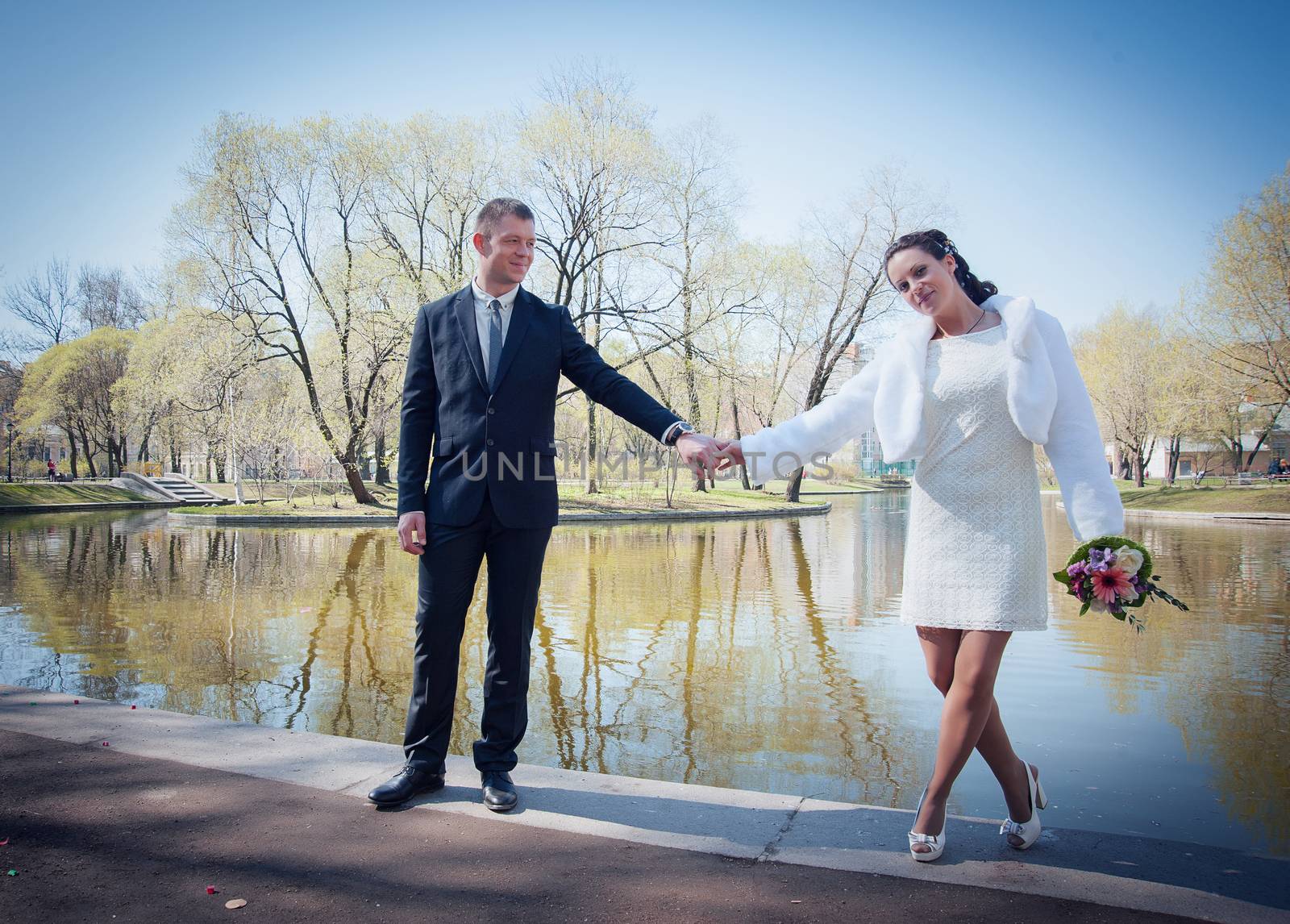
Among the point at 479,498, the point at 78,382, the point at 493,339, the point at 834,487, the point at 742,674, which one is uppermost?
the point at 78,382

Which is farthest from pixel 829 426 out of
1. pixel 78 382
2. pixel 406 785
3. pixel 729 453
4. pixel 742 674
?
pixel 78 382

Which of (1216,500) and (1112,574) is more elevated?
(1216,500)

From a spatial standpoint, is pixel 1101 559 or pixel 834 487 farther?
pixel 834 487

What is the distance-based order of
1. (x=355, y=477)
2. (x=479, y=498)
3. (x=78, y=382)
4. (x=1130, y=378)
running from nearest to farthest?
(x=479, y=498) < (x=355, y=477) < (x=1130, y=378) < (x=78, y=382)

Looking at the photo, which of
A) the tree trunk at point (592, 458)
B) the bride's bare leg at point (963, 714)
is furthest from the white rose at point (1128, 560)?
the tree trunk at point (592, 458)

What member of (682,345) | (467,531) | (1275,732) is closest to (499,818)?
(467,531)

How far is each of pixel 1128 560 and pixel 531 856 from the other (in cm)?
205

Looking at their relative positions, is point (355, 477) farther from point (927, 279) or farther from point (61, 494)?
point (927, 279)

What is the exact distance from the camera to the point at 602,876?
2.46 m

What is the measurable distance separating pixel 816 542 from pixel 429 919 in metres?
14.9

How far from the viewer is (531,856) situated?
2617mm

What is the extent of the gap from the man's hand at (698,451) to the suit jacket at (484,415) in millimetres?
127

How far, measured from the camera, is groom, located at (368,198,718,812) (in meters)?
3.22

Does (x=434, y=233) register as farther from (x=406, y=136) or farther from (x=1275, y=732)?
(x=1275, y=732)
